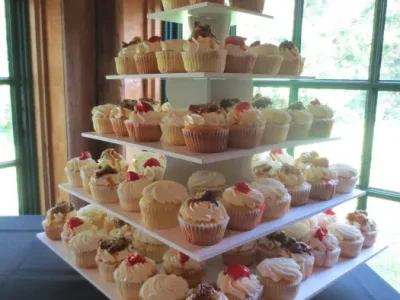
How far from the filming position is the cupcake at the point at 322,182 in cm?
224

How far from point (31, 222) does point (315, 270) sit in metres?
2.18

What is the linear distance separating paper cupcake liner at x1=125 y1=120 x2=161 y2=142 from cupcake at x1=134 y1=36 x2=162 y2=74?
30cm

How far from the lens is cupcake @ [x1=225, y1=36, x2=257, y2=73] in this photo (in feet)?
6.16

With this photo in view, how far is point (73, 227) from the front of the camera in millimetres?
2277

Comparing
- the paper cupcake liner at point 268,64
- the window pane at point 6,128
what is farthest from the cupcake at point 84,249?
the window pane at point 6,128

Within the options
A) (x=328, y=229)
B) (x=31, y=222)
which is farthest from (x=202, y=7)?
(x=31, y=222)

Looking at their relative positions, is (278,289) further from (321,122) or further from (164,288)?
(321,122)

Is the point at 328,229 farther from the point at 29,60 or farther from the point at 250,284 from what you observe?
the point at 29,60

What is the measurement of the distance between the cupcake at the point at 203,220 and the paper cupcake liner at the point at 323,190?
2.64ft

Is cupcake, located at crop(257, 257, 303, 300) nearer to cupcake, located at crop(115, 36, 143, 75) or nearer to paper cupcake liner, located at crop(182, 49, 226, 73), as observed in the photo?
paper cupcake liner, located at crop(182, 49, 226, 73)

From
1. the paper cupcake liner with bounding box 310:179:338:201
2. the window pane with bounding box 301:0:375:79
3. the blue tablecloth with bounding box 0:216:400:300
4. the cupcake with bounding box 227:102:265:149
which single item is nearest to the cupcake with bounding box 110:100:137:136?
the cupcake with bounding box 227:102:265:149

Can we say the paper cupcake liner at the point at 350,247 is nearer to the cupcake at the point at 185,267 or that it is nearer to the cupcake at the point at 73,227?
the cupcake at the point at 185,267

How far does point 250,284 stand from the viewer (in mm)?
1692

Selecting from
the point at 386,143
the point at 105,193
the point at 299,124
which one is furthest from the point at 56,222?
the point at 386,143
